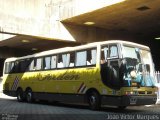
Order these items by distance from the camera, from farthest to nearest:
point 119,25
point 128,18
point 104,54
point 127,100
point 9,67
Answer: point 119,25 → point 128,18 → point 9,67 → point 104,54 → point 127,100

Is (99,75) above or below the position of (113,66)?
below

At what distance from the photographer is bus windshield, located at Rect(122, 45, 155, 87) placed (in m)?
15.6

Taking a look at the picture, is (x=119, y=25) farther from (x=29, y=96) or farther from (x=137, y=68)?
(x=137, y=68)

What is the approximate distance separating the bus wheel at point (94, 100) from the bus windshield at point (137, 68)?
1.81 meters

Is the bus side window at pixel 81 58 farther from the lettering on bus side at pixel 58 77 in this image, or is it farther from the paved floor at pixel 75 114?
the paved floor at pixel 75 114

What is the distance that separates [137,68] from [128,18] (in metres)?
10.4

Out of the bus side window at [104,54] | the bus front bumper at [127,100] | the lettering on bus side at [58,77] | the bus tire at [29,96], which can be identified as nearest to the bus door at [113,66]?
the bus side window at [104,54]

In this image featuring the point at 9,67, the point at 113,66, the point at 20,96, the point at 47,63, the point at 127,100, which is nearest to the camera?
the point at 127,100

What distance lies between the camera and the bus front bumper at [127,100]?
49.8 ft

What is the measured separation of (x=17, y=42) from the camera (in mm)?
35781

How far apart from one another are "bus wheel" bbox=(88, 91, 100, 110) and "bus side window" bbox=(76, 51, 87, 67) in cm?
162

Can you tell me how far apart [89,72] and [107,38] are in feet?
41.0

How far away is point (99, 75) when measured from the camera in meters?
16.5

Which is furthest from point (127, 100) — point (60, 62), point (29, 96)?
point (29, 96)
